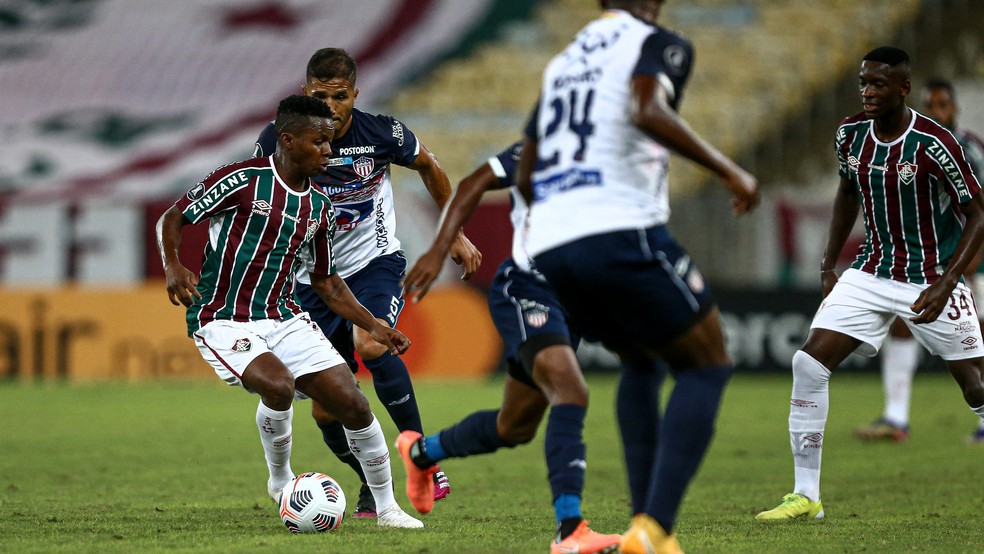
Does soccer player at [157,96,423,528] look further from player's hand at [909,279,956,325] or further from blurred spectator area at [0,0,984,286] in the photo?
blurred spectator area at [0,0,984,286]

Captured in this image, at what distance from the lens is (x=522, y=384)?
5129 mm

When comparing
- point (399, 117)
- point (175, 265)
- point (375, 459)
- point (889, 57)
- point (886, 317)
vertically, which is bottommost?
point (375, 459)

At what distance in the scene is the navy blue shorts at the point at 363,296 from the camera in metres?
6.49

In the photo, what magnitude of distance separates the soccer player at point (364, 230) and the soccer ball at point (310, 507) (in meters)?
0.59

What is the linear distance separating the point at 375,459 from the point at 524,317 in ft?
4.33

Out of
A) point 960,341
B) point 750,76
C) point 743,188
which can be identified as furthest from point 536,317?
point 750,76

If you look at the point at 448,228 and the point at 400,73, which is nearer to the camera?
the point at 448,228

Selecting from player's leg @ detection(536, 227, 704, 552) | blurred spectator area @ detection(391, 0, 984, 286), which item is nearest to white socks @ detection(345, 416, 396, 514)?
player's leg @ detection(536, 227, 704, 552)

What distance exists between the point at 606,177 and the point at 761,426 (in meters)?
7.12

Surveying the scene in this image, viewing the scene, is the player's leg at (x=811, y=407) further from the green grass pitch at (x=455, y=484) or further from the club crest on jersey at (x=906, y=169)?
the club crest on jersey at (x=906, y=169)

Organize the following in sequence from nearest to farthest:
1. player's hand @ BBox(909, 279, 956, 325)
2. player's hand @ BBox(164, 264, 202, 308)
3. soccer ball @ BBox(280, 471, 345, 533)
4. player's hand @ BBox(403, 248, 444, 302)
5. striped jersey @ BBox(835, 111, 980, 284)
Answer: player's hand @ BBox(403, 248, 444, 302) → soccer ball @ BBox(280, 471, 345, 533) → player's hand @ BBox(164, 264, 202, 308) → player's hand @ BBox(909, 279, 956, 325) → striped jersey @ BBox(835, 111, 980, 284)

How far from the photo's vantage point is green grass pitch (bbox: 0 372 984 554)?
5262 millimetres

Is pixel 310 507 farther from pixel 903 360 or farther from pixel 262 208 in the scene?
pixel 903 360

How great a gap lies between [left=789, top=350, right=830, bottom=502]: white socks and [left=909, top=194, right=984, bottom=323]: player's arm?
54 cm
